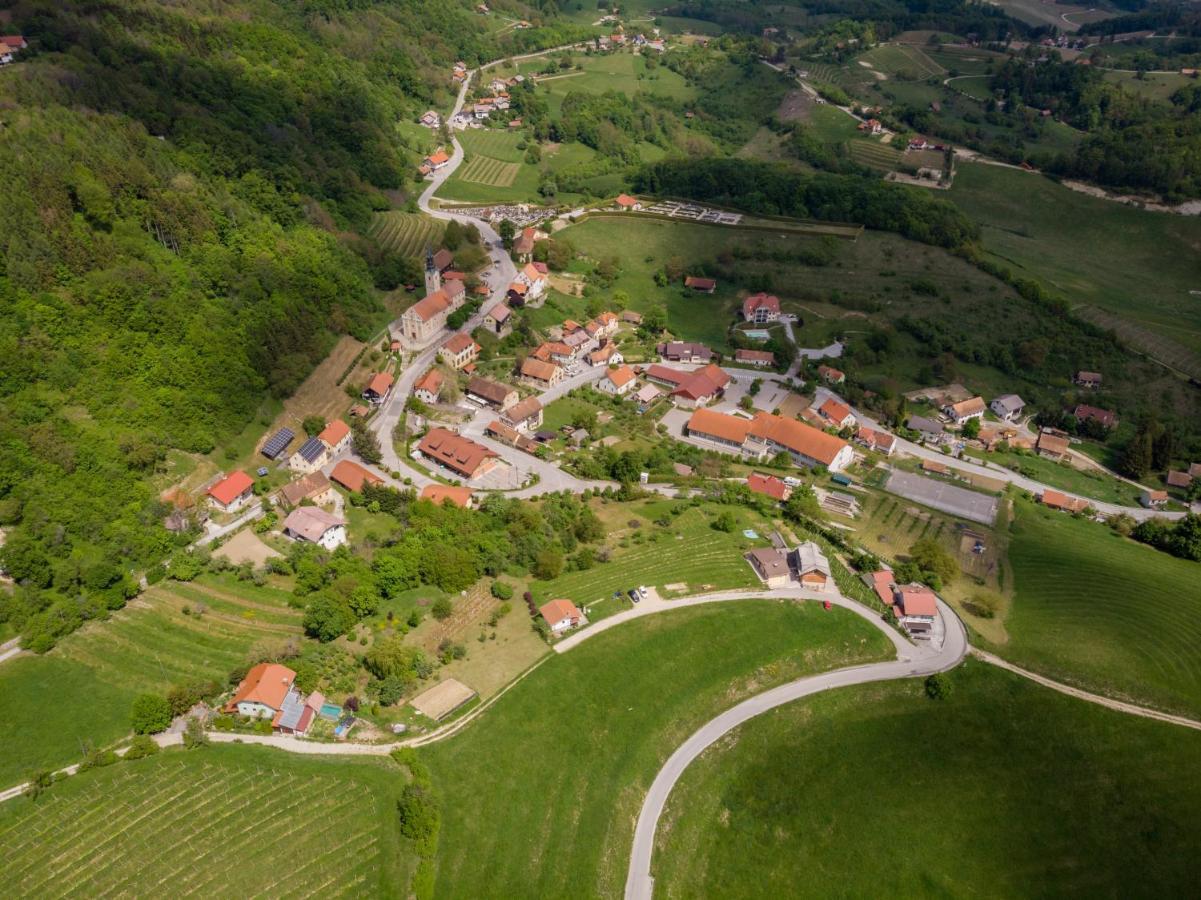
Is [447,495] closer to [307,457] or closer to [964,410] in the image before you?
[307,457]

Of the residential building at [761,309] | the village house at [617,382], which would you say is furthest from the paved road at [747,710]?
the residential building at [761,309]

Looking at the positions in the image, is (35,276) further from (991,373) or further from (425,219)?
(991,373)

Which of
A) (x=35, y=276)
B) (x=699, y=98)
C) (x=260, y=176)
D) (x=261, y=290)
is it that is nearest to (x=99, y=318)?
(x=35, y=276)

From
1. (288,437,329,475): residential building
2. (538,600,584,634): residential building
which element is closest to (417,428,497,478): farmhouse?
(288,437,329,475): residential building

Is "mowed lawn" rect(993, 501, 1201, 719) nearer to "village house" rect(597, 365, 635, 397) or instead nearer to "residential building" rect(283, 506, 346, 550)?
"village house" rect(597, 365, 635, 397)

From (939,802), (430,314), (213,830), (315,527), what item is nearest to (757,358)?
(430,314)

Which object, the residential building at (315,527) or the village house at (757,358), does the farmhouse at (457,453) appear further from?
the village house at (757,358)

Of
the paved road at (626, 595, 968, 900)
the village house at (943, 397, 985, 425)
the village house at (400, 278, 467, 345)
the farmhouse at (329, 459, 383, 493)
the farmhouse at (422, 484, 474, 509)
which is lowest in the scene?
the paved road at (626, 595, 968, 900)
